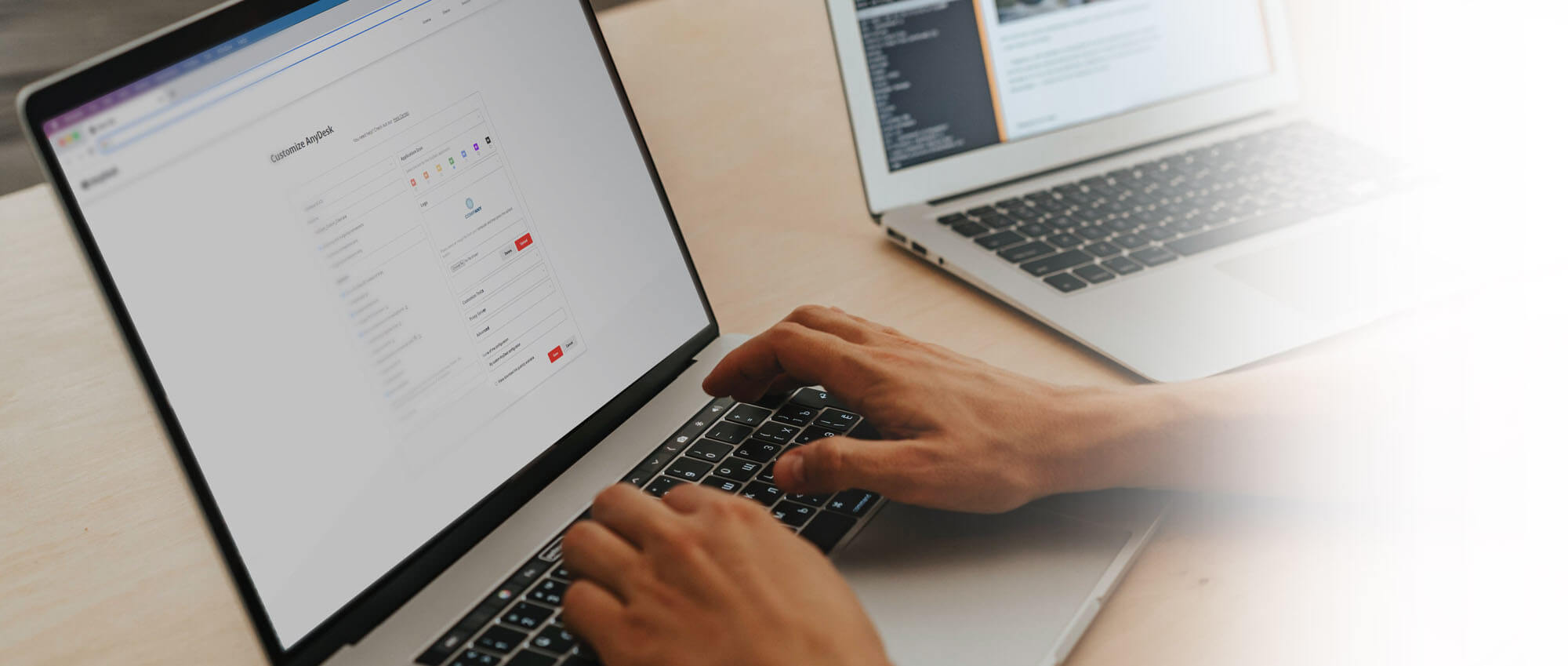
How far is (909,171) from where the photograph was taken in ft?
3.02

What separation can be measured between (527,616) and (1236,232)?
2.05ft

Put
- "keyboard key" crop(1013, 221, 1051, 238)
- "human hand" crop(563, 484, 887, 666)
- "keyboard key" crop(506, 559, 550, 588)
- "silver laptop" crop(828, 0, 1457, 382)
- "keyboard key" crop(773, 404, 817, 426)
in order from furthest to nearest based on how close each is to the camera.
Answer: "keyboard key" crop(1013, 221, 1051, 238), "silver laptop" crop(828, 0, 1457, 382), "keyboard key" crop(773, 404, 817, 426), "keyboard key" crop(506, 559, 550, 588), "human hand" crop(563, 484, 887, 666)

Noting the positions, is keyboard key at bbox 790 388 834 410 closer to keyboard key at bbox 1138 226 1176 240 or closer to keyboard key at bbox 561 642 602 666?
keyboard key at bbox 561 642 602 666

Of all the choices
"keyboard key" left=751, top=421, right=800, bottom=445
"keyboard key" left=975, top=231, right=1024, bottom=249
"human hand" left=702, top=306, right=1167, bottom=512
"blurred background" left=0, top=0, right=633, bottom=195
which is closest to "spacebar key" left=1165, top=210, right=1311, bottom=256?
"keyboard key" left=975, top=231, right=1024, bottom=249

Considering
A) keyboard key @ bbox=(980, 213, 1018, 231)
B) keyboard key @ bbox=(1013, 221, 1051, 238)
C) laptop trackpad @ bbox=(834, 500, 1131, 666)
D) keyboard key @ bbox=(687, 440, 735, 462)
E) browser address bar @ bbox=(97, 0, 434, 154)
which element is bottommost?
laptop trackpad @ bbox=(834, 500, 1131, 666)

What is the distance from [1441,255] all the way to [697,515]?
63 centimetres

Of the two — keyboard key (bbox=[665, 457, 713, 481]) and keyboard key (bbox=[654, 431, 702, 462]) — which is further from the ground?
keyboard key (bbox=[654, 431, 702, 462])

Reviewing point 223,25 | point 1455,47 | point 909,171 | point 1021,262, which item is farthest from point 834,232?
point 1455,47

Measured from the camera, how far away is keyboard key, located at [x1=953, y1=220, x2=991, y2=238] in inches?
34.3

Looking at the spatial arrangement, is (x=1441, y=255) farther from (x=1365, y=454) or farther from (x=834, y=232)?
(x=834, y=232)

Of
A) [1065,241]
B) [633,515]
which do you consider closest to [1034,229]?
[1065,241]

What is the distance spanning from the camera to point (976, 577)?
51 cm

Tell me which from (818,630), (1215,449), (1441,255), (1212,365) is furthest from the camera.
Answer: (1441,255)

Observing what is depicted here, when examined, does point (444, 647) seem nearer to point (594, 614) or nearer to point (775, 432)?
point (594, 614)
